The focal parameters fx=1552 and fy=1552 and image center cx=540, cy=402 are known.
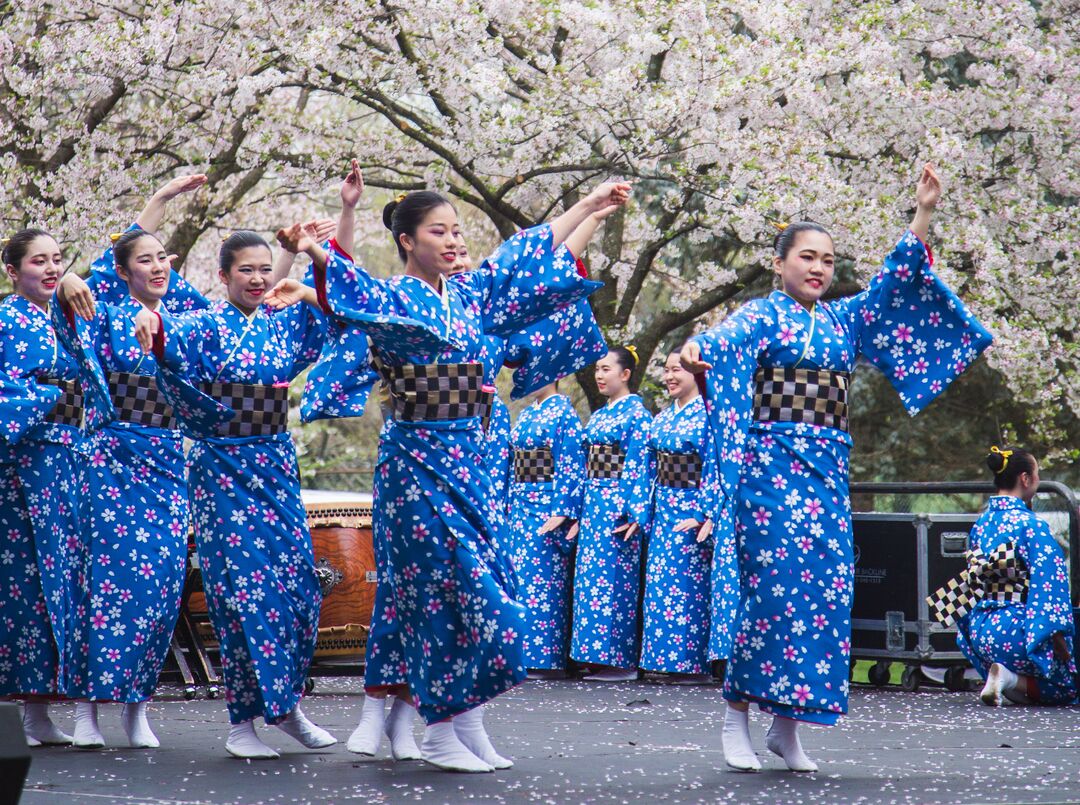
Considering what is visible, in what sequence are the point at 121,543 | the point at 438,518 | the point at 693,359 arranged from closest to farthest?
Result: the point at 438,518 < the point at 693,359 < the point at 121,543

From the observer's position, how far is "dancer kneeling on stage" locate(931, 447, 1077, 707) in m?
6.88

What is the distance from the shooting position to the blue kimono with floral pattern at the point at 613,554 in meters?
8.37

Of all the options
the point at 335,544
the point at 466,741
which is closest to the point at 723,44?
the point at 335,544

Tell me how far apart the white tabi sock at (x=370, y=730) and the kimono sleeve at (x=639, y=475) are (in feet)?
11.6

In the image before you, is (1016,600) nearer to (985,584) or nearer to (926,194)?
(985,584)

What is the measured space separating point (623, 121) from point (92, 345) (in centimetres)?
487

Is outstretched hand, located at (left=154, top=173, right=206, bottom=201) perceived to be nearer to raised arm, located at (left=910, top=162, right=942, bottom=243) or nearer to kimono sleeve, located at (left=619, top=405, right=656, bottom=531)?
raised arm, located at (left=910, top=162, right=942, bottom=243)

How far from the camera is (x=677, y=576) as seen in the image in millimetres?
8102

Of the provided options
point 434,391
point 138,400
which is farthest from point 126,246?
point 434,391

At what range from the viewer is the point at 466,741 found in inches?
180

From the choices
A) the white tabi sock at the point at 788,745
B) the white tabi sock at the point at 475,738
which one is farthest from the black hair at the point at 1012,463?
the white tabi sock at the point at 475,738

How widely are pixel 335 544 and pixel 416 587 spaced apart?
11.9 feet

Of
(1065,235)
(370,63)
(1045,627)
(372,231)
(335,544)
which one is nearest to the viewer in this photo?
(1045,627)

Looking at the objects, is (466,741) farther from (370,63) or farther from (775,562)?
(370,63)
